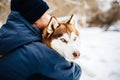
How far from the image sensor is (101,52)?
3367 millimetres

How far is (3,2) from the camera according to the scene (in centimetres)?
392

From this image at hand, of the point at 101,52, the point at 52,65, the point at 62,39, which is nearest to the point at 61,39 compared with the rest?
the point at 62,39

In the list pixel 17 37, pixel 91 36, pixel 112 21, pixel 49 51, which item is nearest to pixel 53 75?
pixel 49 51

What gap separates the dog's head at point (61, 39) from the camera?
1.56 metres

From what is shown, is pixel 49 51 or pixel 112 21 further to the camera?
pixel 112 21

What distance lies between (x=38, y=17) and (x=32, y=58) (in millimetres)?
234

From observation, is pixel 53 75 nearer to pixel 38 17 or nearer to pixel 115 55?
pixel 38 17

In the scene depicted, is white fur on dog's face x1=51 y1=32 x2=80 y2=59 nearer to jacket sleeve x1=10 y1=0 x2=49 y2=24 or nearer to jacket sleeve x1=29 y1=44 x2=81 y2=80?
jacket sleeve x1=29 y1=44 x2=81 y2=80

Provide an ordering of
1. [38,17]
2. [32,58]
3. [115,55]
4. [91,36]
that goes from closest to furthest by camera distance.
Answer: [32,58]
[38,17]
[115,55]
[91,36]

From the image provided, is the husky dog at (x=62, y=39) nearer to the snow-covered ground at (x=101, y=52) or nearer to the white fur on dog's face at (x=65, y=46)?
the white fur on dog's face at (x=65, y=46)

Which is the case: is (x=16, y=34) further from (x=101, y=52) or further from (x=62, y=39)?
(x=101, y=52)

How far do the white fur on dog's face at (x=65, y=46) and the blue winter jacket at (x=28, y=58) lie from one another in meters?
0.03

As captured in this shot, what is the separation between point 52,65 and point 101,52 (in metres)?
1.90

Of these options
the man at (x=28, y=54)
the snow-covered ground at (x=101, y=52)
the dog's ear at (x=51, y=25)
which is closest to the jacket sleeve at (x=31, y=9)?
the man at (x=28, y=54)
